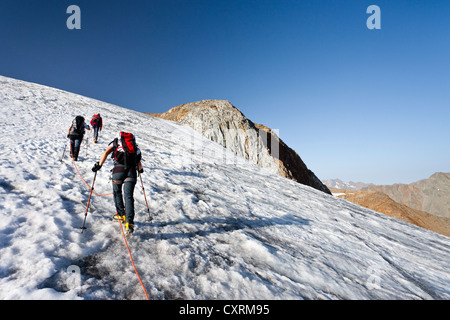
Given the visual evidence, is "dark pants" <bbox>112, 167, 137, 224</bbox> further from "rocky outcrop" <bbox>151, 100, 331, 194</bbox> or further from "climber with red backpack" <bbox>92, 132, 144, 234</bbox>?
"rocky outcrop" <bbox>151, 100, 331, 194</bbox>

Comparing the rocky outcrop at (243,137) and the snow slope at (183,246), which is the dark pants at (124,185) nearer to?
the snow slope at (183,246)

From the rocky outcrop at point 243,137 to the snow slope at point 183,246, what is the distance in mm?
Answer: 20630

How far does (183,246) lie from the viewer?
4691mm

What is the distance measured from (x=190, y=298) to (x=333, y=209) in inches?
453

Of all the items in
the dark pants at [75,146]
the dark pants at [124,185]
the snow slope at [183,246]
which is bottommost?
the snow slope at [183,246]

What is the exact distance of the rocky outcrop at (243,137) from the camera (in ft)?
101

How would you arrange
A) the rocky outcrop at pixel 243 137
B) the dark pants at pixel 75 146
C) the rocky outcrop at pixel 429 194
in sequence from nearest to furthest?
the dark pants at pixel 75 146
the rocky outcrop at pixel 243 137
the rocky outcrop at pixel 429 194

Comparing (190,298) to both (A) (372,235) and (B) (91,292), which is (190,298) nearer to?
(B) (91,292)

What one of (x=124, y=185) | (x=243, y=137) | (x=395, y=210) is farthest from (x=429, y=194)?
(x=124, y=185)

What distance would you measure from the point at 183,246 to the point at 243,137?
28531 millimetres

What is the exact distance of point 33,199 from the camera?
5148mm

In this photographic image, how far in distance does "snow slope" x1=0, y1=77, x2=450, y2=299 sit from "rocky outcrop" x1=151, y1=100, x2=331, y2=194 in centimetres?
2063

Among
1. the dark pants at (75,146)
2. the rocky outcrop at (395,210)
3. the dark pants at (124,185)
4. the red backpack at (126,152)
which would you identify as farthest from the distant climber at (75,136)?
the rocky outcrop at (395,210)

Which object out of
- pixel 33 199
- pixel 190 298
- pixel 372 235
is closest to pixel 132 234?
pixel 190 298
